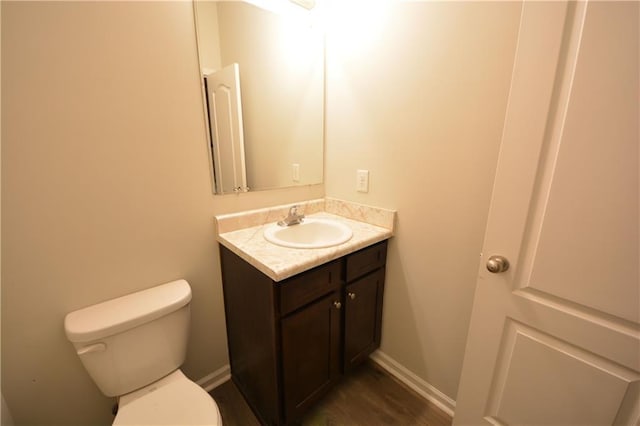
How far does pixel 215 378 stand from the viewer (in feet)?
4.82

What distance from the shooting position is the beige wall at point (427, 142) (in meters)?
0.99

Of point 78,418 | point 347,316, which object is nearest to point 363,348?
point 347,316

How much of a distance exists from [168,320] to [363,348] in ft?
3.30

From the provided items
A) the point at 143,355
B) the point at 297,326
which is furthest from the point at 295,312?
the point at 143,355

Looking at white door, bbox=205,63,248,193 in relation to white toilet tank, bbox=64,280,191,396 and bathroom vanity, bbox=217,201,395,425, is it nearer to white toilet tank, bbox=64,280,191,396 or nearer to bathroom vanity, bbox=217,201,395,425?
bathroom vanity, bbox=217,201,395,425

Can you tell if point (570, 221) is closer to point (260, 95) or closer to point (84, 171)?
point (260, 95)

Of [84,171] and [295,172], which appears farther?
[295,172]

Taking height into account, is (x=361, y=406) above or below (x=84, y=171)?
below

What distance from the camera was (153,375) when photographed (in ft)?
3.44

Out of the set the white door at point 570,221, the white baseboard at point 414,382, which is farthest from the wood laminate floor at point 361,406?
the white door at point 570,221

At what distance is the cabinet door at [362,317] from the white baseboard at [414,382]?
144mm

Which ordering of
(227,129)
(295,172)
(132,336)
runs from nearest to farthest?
(132,336) < (227,129) < (295,172)

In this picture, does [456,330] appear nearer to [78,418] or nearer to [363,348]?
[363,348]

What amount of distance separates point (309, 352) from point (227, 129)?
3.70 feet
